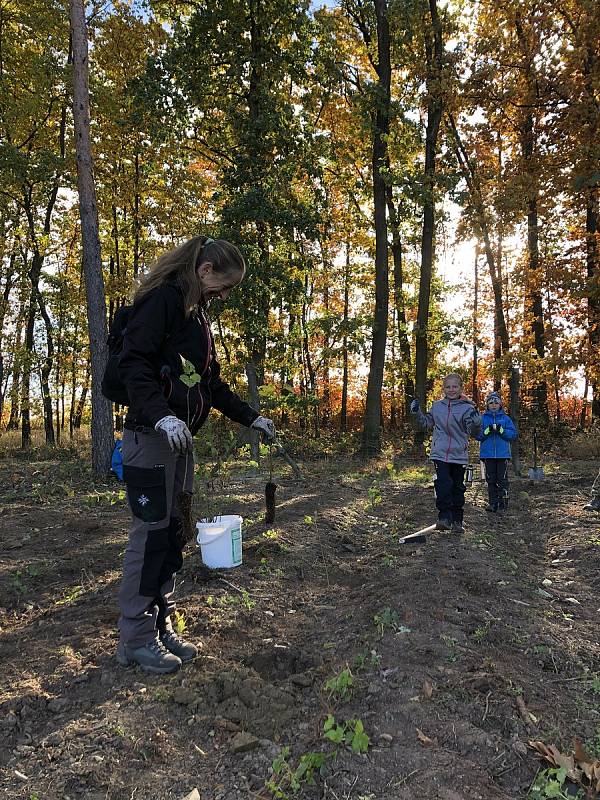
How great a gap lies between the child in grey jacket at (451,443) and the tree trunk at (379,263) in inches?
249

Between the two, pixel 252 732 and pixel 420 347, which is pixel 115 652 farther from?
pixel 420 347

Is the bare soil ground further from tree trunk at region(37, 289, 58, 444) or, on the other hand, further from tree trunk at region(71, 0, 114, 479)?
tree trunk at region(37, 289, 58, 444)

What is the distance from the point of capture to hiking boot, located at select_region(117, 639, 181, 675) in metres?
2.88

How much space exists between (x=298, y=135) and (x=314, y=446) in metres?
Answer: 6.88

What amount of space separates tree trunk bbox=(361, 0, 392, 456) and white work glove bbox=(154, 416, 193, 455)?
10.1 meters

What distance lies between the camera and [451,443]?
19.3ft

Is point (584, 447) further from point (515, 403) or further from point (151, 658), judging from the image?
point (151, 658)

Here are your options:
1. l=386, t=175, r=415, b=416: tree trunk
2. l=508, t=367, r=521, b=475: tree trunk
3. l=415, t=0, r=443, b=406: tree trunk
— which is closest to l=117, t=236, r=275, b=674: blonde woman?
l=508, t=367, r=521, b=475: tree trunk

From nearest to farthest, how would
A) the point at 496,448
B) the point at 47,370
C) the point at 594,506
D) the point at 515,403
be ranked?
1. the point at 594,506
2. the point at 496,448
3. the point at 515,403
4. the point at 47,370

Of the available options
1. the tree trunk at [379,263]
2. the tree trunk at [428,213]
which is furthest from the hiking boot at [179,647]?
the tree trunk at [428,213]

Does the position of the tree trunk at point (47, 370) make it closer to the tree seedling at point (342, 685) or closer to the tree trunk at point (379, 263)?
the tree trunk at point (379, 263)

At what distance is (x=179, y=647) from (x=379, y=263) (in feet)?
35.5

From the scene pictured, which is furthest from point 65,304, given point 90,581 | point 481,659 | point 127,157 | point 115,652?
point 481,659

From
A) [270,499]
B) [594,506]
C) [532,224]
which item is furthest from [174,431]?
[532,224]
